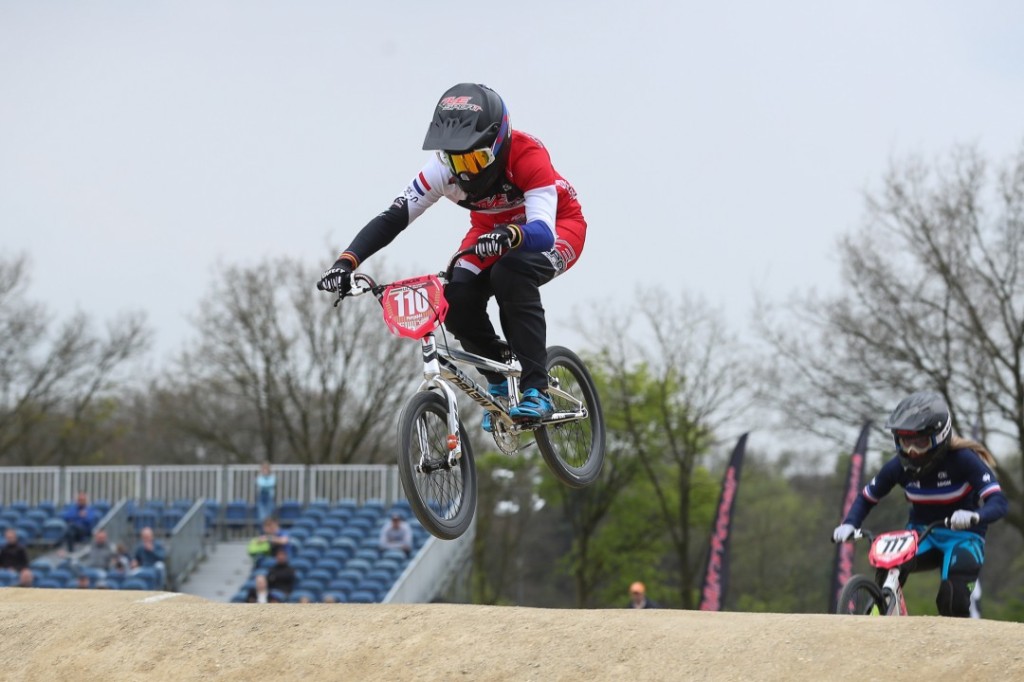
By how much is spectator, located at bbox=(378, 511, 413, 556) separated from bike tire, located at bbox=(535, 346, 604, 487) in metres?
10.6

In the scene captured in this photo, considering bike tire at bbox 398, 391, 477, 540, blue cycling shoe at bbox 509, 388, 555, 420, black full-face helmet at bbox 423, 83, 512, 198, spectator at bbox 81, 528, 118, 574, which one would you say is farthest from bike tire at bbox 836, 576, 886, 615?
spectator at bbox 81, 528, 118, 574

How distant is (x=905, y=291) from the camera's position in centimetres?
2870

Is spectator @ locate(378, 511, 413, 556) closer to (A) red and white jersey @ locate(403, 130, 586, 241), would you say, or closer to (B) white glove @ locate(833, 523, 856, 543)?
(B) white glove @ locate(833, 523, 856, 543)

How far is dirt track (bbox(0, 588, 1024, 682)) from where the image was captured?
640 centimetres

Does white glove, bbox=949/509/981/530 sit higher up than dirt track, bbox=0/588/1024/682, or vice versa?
white glove, bbox=949/509/981/530

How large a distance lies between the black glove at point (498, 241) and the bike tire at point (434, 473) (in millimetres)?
980

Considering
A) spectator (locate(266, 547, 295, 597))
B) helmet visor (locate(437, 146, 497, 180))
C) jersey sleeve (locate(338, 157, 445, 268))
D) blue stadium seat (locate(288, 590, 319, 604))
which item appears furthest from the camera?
blue stadium seat (locate(288, 590, 319, 604))

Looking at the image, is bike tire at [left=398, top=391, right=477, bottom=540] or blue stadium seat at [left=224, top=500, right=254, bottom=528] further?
blue stadium seat at [left=224, top=500, right=254, bottom=528]

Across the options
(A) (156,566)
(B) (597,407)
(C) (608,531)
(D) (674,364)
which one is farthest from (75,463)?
(B) (597,407)

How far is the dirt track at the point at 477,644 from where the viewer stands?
21.0 ft

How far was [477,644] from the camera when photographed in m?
7.26

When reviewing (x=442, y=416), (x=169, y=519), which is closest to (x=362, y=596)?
(x=169, y=519)

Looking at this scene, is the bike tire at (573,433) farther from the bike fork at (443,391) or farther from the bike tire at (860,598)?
the bike tire at (860,598)

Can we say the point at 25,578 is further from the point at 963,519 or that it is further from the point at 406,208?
the point at 963,519
